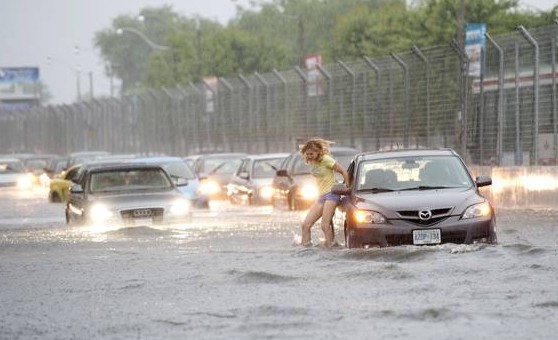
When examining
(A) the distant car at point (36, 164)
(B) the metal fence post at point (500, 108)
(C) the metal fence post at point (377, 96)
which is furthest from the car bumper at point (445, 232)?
(A) the distant car at point (36, 164)

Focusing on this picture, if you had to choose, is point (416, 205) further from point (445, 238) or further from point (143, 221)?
point (143, 221)

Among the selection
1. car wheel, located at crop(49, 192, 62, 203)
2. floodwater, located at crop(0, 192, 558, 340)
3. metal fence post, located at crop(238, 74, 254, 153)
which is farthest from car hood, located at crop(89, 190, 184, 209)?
metal fence post, located at crop(238, 74, 254, 153)

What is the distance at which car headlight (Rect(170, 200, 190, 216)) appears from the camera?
80.8 feet

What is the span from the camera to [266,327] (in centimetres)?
1118

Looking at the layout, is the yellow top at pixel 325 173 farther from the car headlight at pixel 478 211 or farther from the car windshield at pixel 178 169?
the car windshield at pixel 178 169

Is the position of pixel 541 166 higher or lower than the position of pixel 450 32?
lower

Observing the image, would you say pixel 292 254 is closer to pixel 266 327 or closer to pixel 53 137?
pixel 266 327

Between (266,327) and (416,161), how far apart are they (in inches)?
306

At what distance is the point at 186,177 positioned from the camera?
3381 cm

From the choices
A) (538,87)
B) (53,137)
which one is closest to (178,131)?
(538,87)

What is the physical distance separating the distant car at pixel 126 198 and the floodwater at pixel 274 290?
215 cm

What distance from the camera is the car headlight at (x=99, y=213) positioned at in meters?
24.5

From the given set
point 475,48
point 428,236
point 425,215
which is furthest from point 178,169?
point 428,236

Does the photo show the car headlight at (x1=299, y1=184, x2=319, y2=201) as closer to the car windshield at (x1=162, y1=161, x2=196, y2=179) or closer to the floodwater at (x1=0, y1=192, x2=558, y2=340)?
the car windshield at (x1=162, y1=161, x2=196, y2=179)
